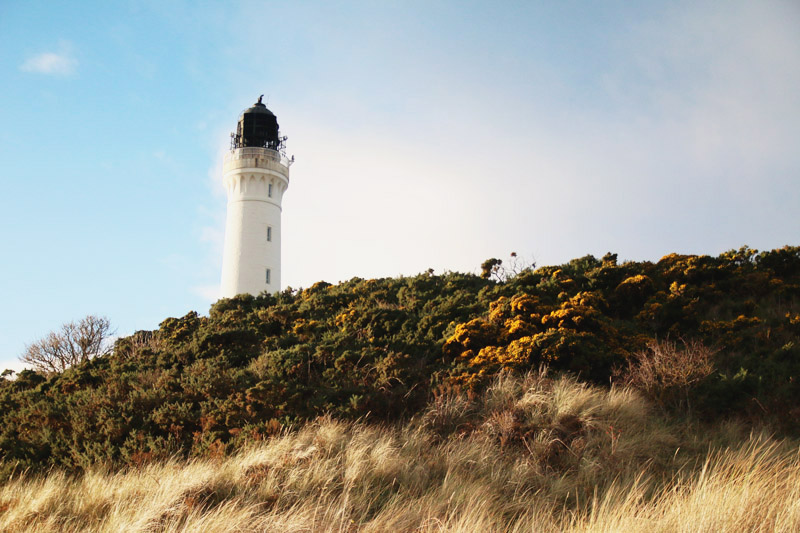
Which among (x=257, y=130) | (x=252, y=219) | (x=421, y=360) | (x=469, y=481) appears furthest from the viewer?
(x=257, y=130)

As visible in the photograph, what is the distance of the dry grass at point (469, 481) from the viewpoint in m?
5.62

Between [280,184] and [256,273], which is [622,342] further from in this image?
[280,184]

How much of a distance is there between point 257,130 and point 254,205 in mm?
5493

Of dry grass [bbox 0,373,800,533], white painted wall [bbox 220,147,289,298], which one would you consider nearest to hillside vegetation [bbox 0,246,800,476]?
dry grass [bbox 0,373,800,533]

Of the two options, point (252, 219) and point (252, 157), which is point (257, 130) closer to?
point (252, 157)

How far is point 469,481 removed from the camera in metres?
6.72

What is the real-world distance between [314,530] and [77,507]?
3077mm

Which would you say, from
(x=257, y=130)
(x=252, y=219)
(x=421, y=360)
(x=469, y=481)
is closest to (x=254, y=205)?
(x=252, y=219)

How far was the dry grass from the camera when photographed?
5621 millimetres

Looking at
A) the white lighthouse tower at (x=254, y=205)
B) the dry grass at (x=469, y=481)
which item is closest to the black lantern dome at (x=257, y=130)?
the white lighthouse tower at (x=254, y=205)

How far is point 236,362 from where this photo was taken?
477 inches

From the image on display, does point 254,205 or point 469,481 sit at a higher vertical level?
point 254,205

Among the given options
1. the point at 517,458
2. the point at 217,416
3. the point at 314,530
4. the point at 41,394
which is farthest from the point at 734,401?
the point at 41,394

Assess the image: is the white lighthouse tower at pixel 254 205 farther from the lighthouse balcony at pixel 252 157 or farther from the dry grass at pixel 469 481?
the dry grass at pixel 469 481
